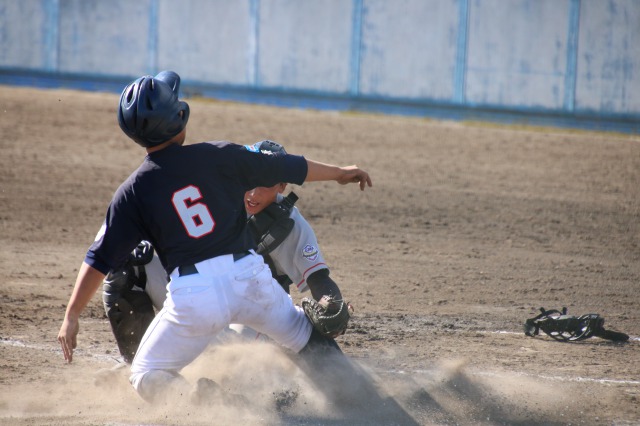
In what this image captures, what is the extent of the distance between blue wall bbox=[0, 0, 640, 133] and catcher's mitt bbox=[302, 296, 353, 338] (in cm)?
1072

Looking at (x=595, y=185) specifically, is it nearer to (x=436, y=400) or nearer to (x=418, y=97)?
(x=418, y=97)

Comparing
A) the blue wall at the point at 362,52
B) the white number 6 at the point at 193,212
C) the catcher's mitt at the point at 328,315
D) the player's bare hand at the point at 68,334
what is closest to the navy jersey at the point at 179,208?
the white number 6 at the point at 193,212

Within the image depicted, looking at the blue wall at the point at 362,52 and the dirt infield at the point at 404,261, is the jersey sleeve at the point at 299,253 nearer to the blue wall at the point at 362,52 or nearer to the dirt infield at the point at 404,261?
the dirt infield at the point at 404,261

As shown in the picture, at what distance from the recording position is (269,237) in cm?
425

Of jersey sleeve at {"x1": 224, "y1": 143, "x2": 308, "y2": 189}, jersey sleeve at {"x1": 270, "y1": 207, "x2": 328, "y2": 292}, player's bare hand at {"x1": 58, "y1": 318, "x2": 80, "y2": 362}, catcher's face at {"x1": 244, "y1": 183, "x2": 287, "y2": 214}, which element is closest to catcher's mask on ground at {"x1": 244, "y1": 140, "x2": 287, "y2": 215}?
catcher's face at {"x1": 244, "y1": 183, "x2": 287, "y2": 214}

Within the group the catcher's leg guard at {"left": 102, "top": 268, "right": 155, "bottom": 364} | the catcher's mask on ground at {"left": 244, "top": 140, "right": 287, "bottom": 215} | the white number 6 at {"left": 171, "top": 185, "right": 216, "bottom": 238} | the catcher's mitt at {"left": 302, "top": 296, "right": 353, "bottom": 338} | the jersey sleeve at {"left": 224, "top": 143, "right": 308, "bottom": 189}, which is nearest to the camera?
the white number 6 at {"left": 171, "top": 185, "right": 216, "bottom": 238}

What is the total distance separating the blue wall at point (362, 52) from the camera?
14.3 metres

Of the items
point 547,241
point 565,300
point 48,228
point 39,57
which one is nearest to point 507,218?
point 547,241

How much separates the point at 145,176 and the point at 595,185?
7546 mm

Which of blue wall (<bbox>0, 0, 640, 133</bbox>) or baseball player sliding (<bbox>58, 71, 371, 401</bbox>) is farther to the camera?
blue wall (<bbox>0, 0, 640, 133</bbox>)

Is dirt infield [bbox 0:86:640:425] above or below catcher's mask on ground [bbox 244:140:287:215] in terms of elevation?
below

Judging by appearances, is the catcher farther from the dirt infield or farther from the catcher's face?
the dirt infield

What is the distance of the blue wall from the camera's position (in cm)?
1432

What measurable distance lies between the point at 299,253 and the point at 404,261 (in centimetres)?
278
